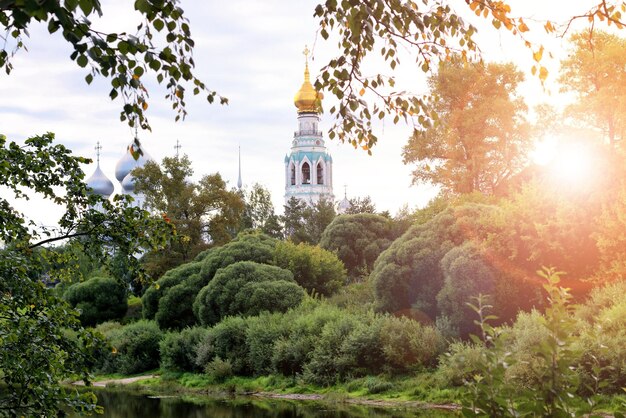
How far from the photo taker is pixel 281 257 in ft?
112

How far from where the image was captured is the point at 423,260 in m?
26.0

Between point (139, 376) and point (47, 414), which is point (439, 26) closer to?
point (47, 414)

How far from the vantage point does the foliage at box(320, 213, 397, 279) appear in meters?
Result: 41.2

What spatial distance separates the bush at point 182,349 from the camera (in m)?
29.7

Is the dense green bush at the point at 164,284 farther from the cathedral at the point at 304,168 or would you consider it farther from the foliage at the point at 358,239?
the cathedral at the point at 304,168

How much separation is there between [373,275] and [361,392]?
6.19 m

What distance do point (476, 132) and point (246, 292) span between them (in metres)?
14.8

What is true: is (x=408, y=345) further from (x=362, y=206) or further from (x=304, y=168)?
(x=304, y=168)

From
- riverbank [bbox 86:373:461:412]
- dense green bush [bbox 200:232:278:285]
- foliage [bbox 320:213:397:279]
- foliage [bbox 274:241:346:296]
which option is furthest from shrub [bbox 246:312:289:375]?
foliage [bbox 320:213:397:279]

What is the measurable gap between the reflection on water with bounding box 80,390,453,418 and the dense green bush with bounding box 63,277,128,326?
1552 centimetres

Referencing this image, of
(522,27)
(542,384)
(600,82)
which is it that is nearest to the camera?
(542,384)

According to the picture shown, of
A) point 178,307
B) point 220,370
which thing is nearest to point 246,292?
point 220,370

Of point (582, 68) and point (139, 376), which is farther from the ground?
point (582, 68)

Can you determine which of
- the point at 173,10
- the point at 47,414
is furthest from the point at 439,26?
the point at 47,414
